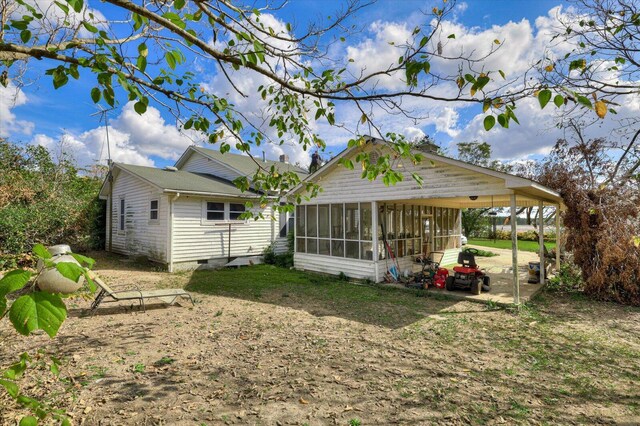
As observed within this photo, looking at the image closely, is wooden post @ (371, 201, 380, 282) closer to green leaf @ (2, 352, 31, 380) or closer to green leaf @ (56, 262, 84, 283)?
green leaf @ (2, 352, 31, 380)

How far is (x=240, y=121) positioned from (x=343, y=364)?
3603mm

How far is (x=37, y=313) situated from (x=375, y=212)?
389 inches

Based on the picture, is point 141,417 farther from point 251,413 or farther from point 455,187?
point 455,187

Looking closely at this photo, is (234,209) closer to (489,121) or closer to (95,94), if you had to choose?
(95,94)

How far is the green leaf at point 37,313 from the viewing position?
49.1 inches

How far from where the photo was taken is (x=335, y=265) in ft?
38.5

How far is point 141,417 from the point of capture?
10.8 ft

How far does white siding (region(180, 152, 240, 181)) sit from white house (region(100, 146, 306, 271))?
0.08 meters

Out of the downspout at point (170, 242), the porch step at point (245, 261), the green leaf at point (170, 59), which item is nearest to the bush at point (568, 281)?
the porch step at point (245, 261)

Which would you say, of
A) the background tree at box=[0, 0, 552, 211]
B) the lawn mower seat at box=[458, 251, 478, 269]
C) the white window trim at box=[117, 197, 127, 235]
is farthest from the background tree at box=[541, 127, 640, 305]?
the white window trim at box=[117, 197, 127, 235]

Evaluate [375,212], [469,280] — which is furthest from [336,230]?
[469,280]

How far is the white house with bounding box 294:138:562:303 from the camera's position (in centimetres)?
905

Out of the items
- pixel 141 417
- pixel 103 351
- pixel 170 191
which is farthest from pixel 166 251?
pixel 141 417

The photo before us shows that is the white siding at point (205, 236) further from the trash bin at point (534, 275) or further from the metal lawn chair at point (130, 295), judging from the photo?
the trash bin at point (534, 275)
